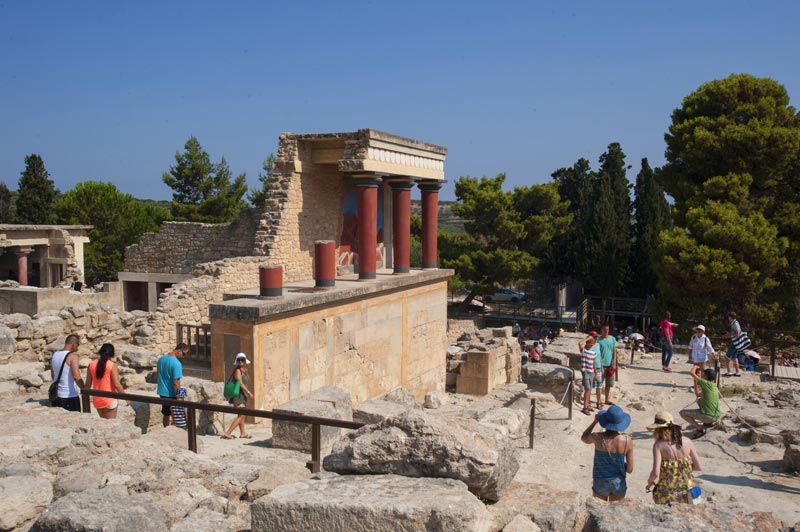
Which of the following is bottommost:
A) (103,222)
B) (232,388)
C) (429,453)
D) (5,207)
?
(232,388)

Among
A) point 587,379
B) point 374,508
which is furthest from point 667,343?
point 374,508

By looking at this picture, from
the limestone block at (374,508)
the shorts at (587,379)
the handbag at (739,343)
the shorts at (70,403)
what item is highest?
the limestone block at (374,508)

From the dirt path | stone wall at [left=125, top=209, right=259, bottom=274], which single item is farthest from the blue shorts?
stone wall at [left=125, top=209, right=259, bottom=274]

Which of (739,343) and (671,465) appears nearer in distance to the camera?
(671,465)

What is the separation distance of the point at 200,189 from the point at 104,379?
31.8 m

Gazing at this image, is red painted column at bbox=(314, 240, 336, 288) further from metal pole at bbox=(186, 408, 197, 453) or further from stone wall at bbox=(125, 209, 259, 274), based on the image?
metal pole at bbox=(186, 408, 197, 453)

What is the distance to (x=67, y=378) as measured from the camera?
6.89m

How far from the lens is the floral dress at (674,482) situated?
530 cm

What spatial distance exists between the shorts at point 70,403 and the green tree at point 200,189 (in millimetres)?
30108

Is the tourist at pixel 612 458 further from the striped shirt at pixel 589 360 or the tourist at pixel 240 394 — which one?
the striped shirt at pixel 589 360

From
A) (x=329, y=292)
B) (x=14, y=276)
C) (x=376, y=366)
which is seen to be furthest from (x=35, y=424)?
(x=14, y=276)

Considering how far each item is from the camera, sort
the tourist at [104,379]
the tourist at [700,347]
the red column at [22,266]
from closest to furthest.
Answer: the tourist at [104,379] → the tourist at [700,347] → the red column at [22,266]

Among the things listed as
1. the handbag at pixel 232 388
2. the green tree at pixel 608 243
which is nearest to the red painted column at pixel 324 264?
the handbag at pixel 232 388

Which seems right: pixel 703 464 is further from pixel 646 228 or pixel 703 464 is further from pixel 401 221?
→ pixel 646 228
